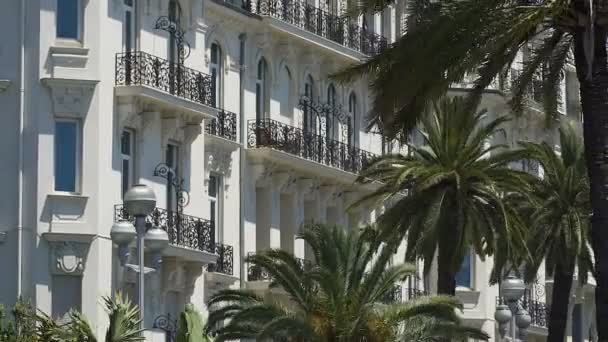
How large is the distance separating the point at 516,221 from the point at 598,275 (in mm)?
20822

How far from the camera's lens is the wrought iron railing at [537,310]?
85.5 metres

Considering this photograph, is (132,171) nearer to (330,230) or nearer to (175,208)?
(175,208)

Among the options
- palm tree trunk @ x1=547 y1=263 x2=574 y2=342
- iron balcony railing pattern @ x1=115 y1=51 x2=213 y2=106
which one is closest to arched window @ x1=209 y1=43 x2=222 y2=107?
iron balcony railing pattern @ x1=115 y1=51 x2=213 y2=106

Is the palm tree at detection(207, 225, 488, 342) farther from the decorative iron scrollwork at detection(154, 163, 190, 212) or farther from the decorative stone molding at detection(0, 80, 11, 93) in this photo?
the decorative iron scrollwork at detection(154, 163, 190, 212)

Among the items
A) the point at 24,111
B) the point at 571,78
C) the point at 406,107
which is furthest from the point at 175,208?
the point at 571,78

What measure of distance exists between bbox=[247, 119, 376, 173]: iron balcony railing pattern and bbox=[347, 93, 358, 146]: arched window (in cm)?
51

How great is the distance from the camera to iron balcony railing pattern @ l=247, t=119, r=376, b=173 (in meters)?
68.9

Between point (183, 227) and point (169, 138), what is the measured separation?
7.54 feet

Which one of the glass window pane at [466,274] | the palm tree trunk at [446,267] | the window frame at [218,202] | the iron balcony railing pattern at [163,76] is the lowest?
the palm tree trunk at [446,267]

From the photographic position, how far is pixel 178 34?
6341cm

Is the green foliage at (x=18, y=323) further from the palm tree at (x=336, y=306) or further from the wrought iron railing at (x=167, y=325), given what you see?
the wrought iron railing at (x=167, y=325)

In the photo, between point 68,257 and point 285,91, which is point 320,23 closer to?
point 285,91

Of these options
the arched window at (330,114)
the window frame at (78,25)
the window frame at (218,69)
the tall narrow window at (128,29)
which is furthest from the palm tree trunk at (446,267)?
the arched window at (330,114)

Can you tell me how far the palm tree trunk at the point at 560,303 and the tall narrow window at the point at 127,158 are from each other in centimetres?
1360
